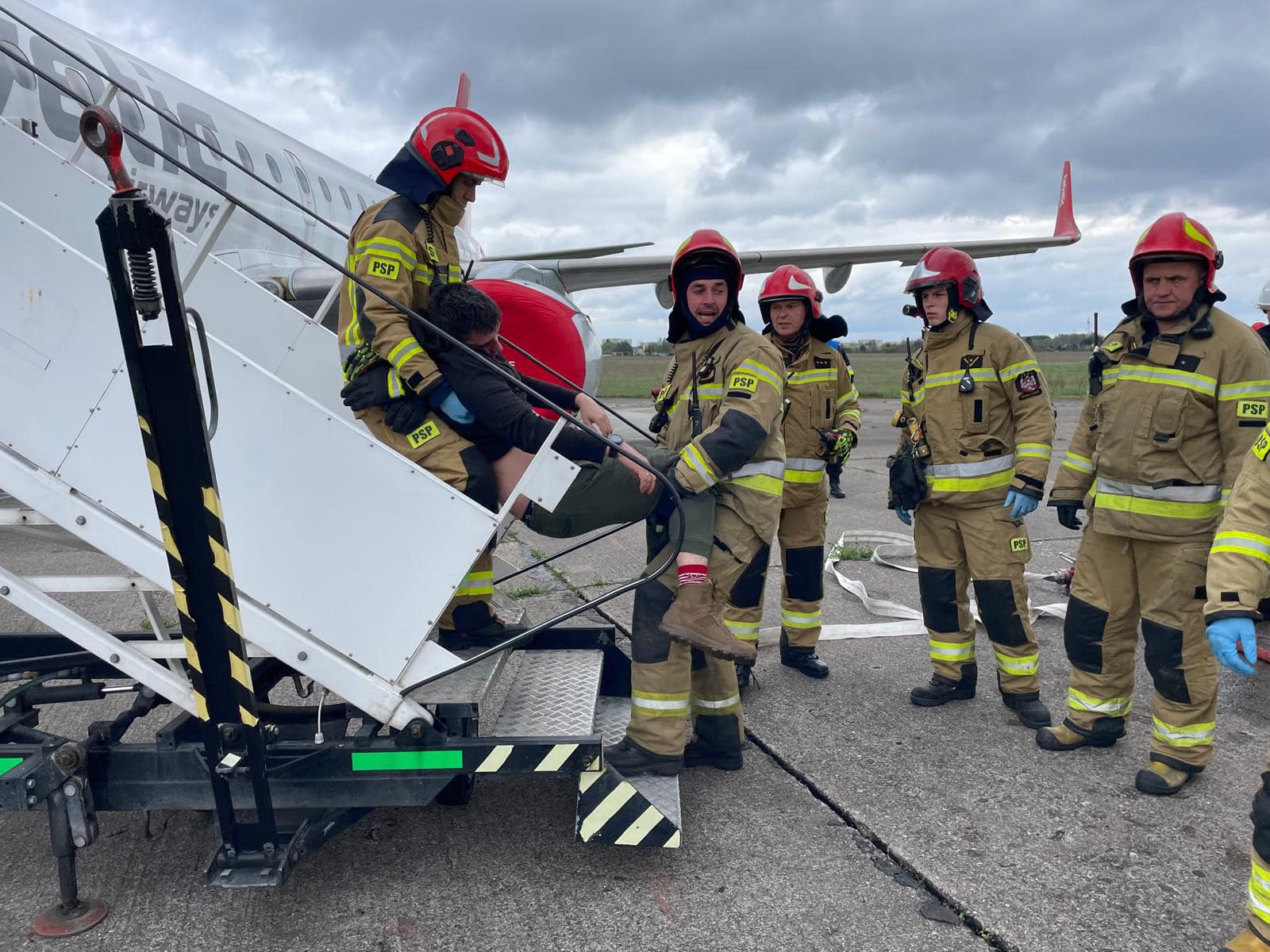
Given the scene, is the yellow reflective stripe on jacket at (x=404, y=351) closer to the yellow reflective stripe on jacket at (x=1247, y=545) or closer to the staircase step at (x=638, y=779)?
the staircase step at (x=638, y=779)

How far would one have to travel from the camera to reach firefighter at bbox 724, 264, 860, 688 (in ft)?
15.9

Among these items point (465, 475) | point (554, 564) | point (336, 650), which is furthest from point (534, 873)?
point (554, 564)

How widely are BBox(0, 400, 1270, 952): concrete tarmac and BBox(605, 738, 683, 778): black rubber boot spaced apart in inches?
9.1

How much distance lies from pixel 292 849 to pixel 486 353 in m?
1.79

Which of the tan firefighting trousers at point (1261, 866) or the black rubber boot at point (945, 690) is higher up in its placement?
the tan firefighting trousers at point (1261, 866)

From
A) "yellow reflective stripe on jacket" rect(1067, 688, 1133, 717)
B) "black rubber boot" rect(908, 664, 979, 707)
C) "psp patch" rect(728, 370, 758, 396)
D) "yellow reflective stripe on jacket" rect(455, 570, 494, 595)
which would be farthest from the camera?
"black rubber boot" rect(908, 664, 979, 707)

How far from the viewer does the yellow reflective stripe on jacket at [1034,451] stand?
4082mm

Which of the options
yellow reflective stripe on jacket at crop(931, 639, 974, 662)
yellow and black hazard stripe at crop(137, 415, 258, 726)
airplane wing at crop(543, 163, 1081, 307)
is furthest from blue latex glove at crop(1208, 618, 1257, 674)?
airplane wing at crop(543, 163, 1081, 307)

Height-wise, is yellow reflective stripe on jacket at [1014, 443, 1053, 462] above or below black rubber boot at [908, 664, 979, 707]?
above

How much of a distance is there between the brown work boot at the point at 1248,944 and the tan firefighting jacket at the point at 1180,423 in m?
1.65

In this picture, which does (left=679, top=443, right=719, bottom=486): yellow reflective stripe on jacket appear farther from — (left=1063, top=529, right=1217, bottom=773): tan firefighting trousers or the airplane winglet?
the airplane winglet

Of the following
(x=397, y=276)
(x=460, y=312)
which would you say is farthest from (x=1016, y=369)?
(x=397, y=276)

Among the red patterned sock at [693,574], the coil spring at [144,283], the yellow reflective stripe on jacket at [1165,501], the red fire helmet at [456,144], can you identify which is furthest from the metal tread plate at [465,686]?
the yellow reflective stripe on jacket at [1165,501]

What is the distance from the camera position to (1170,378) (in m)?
3.57
